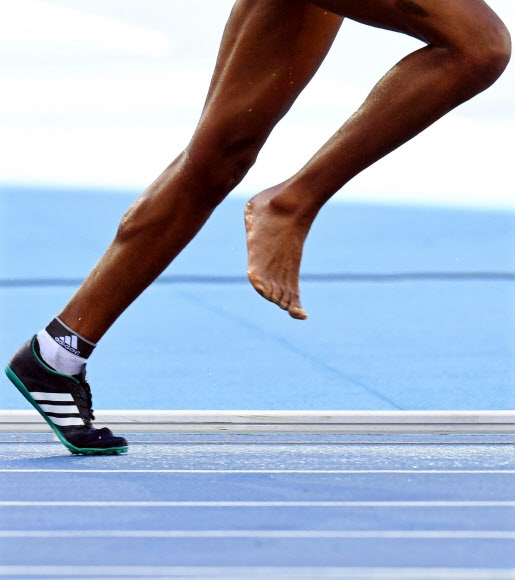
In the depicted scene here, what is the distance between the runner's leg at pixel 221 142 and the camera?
5.33 ft

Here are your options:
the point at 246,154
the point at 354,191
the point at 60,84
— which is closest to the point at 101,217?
the point at 60,84

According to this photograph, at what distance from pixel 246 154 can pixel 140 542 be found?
2.39 ft

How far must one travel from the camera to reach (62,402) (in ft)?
5.78

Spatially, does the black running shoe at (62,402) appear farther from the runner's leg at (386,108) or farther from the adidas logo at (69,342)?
the runner's leg at (386,108)

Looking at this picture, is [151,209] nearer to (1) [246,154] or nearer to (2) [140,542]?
(1) [246,154]

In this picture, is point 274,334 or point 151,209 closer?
point 151,209

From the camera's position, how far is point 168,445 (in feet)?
6.18

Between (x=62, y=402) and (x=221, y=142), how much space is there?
0.43 metres

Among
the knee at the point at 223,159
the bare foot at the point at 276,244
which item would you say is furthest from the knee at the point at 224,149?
the bare foot at the point at 276,244

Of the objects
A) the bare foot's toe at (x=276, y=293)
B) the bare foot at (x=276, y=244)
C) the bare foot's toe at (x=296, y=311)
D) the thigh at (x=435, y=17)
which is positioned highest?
the thigh at (x=435, y=17)

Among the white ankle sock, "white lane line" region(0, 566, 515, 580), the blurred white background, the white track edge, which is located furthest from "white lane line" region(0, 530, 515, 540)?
the blurred white background

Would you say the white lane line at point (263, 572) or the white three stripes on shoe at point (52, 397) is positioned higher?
the white lane line at point (263, 572)

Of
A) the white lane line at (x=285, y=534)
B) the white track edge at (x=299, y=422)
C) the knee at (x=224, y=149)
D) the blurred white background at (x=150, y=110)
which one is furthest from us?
the blurred white background at (x=150, y=110)

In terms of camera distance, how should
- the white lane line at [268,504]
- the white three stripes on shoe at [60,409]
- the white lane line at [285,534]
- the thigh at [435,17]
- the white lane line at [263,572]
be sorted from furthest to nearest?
1. the white three stripes on shoe at [60,409]
2. the thigh at [435,17]
3. the white lane line at [268,504]
4. the white lane line at [285,534]
5. the white lane line at [263,572]
